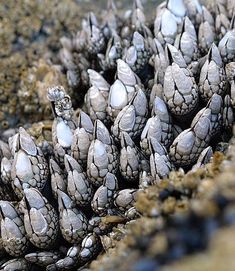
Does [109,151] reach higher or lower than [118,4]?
lower

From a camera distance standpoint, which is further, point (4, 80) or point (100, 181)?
point (4, 80)

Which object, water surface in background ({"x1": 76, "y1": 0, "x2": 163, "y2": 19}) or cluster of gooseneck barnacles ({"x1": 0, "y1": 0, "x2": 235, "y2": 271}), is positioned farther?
water surface in background ({"x1": 76, "y1": 0, "x2": 163, "y2": 19})

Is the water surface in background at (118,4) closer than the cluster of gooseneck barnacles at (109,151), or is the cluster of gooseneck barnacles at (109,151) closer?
the cluster of gooseneck barnacles at (109,151)

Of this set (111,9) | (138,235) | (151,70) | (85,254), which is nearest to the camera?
(138,235)

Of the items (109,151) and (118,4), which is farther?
(118,4)

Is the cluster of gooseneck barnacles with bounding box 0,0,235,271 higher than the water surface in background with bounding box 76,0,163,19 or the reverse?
the reverse

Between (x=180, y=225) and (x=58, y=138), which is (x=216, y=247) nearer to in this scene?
(x=180, y=225)

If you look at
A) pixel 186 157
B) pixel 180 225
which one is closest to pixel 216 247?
pixel 180 225

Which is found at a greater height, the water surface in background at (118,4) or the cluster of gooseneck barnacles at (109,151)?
the water surface in background at (118,4)
